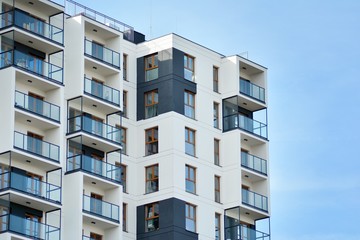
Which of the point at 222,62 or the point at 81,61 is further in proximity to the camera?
the point at 222,62

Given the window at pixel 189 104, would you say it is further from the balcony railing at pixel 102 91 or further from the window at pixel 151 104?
the balcony railing at pixel 102 91

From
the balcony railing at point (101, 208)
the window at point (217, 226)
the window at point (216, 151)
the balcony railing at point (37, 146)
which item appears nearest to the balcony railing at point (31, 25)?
the balcony railing at point (37, 146)

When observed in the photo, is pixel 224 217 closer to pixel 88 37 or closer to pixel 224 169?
pixel 224 169

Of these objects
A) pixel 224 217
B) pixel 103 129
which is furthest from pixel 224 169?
pixel 103 129

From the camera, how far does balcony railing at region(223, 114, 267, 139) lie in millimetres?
110125

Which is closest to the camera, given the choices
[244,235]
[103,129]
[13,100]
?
[13,100]

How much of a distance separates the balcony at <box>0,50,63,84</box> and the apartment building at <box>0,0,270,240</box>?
9 cm

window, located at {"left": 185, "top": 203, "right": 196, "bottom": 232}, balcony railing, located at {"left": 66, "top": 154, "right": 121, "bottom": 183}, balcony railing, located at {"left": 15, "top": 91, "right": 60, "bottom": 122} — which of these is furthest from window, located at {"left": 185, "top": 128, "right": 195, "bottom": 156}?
balcony railing, located at {"left": 15, "top": 91, "right": 60, "bottom": 122}

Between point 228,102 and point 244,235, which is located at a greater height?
point 228,102

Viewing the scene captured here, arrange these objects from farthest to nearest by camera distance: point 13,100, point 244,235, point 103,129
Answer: point 244,235
point 103,129
point 13,100

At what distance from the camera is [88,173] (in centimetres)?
9888

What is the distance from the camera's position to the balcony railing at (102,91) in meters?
101

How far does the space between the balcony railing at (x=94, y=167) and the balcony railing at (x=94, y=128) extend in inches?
72.1

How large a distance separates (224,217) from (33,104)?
18.9 m
